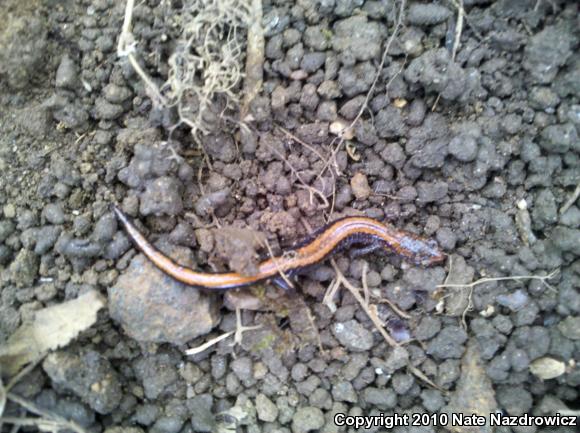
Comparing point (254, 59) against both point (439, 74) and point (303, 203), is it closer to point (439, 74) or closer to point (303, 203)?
point (303, 203)

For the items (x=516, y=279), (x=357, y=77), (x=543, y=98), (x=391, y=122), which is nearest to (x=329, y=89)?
(x=357, y=77)

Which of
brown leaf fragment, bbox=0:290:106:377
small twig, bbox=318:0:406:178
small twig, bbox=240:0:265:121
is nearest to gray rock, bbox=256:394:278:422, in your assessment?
brown leaf fragment, bbox=0:290:106:377

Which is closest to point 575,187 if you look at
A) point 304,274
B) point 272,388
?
point 304,274

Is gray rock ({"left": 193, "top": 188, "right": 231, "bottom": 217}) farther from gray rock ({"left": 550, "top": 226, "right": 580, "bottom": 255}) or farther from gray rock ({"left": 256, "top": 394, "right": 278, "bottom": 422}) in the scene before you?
gray rock ({"left": 550, "top": 226, "right": 580, "bottom": 255})

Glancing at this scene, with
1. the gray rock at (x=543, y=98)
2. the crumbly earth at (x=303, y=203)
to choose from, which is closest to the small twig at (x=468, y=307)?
the crumbly earth at (x=303, y=203)

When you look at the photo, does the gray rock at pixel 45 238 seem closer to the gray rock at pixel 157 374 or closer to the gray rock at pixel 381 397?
the gray rock at pixel 157 374

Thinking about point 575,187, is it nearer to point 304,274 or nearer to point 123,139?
point 304,274
